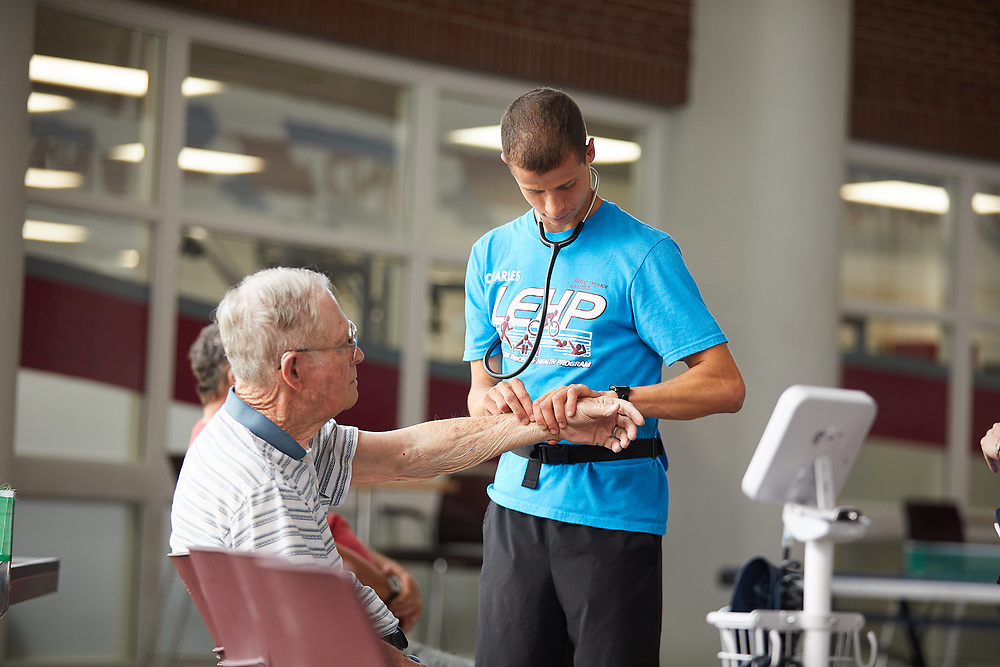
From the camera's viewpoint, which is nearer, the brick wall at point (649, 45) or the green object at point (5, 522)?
the green object at point (5, 522)

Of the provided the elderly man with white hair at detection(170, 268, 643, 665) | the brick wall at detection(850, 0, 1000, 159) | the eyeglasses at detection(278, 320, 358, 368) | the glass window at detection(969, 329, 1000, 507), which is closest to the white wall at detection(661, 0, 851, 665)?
the brick wall at detection(850, 0, 1000, 159)

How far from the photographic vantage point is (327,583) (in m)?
1.17

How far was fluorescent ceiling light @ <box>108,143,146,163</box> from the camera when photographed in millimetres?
4543

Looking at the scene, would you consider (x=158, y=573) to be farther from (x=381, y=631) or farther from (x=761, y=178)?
(x=761, y=178)

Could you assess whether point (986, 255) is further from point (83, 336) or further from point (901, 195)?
point (83, 336)

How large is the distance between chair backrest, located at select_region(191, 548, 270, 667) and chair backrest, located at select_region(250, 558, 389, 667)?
13cm

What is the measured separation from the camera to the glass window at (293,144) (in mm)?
4793

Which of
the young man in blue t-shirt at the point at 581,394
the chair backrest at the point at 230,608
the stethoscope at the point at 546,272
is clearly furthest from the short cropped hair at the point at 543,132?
the chair backrest at the point at 230,608

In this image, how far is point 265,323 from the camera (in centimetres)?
163

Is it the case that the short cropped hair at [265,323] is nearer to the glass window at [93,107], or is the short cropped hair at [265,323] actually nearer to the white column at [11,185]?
the white column at [11,185]

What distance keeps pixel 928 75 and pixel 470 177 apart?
2941 millimetres

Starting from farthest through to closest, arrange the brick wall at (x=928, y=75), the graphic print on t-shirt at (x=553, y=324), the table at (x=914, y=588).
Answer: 1. the brick wall at (x=928, y=75)
2. the table at (x=914, y=588)
3. the graphic print on t-shirt at (x=553, y=324)

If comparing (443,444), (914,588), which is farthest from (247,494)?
(914,588)

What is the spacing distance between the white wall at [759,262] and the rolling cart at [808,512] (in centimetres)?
280
